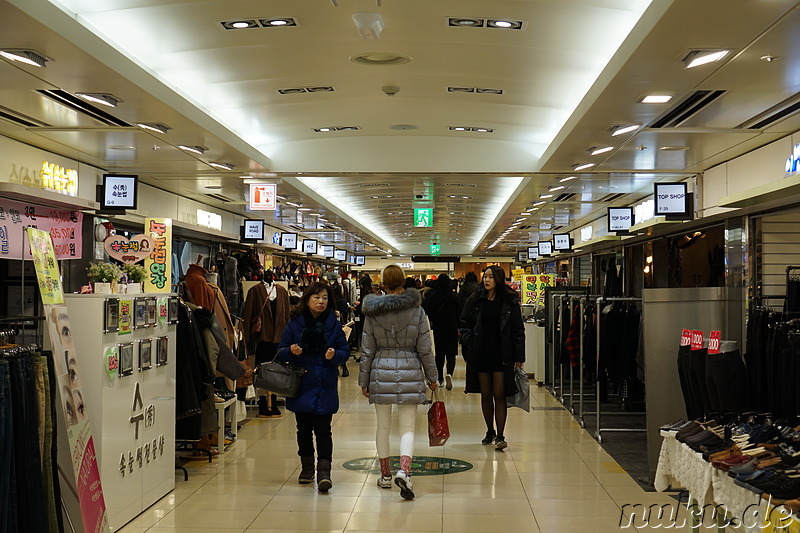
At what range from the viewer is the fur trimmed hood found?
598 cm

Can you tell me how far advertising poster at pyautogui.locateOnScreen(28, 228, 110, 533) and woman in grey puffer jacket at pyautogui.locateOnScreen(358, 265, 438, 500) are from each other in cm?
212

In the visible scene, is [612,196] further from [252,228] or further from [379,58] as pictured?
[379,58]

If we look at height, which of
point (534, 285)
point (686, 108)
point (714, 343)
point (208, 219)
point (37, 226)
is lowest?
point (714, 343)

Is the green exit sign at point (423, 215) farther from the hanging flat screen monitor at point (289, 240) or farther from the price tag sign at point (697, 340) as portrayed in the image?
the price tag sign at point (697, 340)

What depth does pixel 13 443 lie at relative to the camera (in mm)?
3723

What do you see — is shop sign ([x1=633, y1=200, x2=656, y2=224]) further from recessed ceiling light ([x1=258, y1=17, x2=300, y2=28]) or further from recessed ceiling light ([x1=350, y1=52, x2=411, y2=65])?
recessed ceiling light ([x1=258, y1=17, x2=300, y2=28])

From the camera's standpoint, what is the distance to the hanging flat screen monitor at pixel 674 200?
10891 millimetres

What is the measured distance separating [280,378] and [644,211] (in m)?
9.88

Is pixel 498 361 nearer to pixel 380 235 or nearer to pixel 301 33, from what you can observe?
pixel 301 33

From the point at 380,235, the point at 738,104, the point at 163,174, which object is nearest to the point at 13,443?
the point at 738,104

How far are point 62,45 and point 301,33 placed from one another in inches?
82.4

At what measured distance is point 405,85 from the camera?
350 inches

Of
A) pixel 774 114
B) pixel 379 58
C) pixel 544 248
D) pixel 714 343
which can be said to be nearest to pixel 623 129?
pixel 774 114

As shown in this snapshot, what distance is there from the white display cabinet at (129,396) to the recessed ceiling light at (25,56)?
1961 mm
